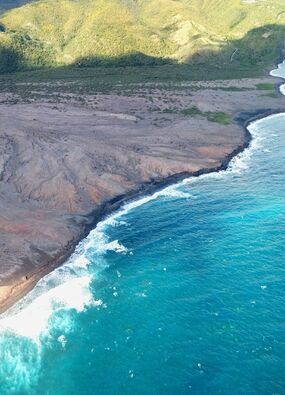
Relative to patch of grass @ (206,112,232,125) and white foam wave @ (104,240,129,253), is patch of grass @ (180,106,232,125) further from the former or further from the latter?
white foam wave @ (104,240,129,253)

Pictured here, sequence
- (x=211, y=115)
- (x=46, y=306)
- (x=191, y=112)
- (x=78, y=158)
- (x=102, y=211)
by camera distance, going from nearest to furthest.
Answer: (x=46, y=306), (x=102, y=211), (x=78, y=158), (x=211, y=115), (x=191, y=112)

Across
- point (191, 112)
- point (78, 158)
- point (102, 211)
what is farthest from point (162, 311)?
point (191, 112)

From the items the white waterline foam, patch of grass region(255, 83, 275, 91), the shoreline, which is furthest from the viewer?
patch of grass region(255, 83, 275, 91)

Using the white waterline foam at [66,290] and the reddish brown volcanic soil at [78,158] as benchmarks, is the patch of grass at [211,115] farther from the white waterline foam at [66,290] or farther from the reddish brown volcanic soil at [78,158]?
the white waterline foam at [66,290]

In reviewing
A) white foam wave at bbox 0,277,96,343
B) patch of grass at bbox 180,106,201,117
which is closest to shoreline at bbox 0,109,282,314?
white foam wave at bbox 0,277,96,343

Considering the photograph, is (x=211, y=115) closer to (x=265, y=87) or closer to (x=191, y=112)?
(x=191, y=112)

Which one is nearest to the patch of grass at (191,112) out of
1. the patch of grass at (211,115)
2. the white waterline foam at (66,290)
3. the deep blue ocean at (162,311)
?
the patch of grass at (211,115)
